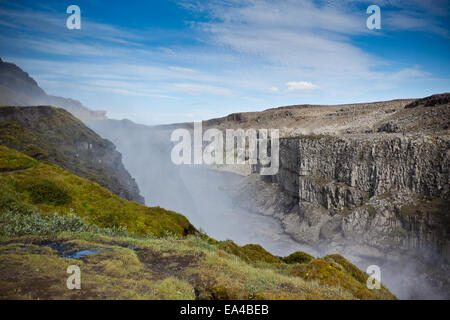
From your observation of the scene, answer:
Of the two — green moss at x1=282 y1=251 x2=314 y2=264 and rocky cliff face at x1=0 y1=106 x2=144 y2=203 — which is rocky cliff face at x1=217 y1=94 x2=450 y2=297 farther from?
rocky cliff face at x1=0 y1=106 x2=144 y2=203

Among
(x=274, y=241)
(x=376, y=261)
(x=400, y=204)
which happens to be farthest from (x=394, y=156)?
(x=274, y=241)

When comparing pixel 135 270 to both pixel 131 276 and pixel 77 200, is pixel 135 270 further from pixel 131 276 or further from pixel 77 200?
pixel 77 200

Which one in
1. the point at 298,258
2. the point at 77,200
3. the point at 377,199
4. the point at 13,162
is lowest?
the point at 377,199

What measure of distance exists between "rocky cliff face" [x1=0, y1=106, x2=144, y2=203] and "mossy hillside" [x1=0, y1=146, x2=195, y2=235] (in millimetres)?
24730

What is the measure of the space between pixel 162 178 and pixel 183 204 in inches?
1425

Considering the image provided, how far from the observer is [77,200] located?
85.5 ft

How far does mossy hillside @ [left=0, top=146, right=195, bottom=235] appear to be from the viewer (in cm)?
2345

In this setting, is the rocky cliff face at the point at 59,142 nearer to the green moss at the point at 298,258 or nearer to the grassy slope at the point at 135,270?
the grassy slope at the point at 135,270

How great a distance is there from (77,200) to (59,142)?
160ft

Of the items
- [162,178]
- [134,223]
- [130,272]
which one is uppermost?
[130,272]

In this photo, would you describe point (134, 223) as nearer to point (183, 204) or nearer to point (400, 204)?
point (400, 204)

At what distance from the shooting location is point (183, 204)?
135m

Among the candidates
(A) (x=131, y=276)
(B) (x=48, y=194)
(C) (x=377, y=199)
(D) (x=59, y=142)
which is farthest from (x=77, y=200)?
(C) (x=377, y=199)

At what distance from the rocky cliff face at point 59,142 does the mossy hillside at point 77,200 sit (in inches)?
974
